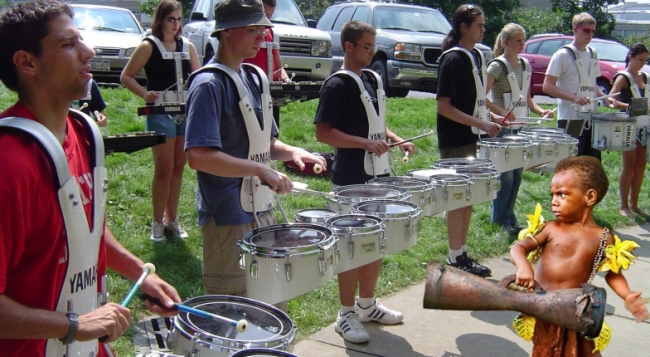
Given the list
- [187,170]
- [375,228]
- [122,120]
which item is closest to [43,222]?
[375,228]

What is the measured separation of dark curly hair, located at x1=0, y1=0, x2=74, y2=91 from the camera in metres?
2.01

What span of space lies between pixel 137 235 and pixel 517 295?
401 centimetres

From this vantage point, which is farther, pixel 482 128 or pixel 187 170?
pixel 187 170

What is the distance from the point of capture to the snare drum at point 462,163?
5223 millimetres

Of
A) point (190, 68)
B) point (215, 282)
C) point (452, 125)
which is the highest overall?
point (190, 68)

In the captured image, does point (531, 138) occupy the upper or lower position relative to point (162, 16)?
lower

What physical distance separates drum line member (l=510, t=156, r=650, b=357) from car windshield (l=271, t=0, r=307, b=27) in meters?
8.91

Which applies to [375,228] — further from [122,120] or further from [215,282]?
[122,120]

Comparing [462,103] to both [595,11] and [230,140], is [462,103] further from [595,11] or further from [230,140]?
[595,11]

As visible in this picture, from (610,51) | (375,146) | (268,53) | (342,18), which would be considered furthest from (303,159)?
(610,51)

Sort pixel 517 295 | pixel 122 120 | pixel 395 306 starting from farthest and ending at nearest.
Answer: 1. pixel 122 120
2. pixel 395 306
3. pixel 517 295

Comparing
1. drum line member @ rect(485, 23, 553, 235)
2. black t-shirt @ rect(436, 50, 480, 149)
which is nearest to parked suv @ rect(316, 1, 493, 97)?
drum line member @ rect(485, 23, 553, 235)

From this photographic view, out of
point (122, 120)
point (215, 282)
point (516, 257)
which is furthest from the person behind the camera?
point (122, 120)

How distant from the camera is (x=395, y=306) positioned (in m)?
5.20
